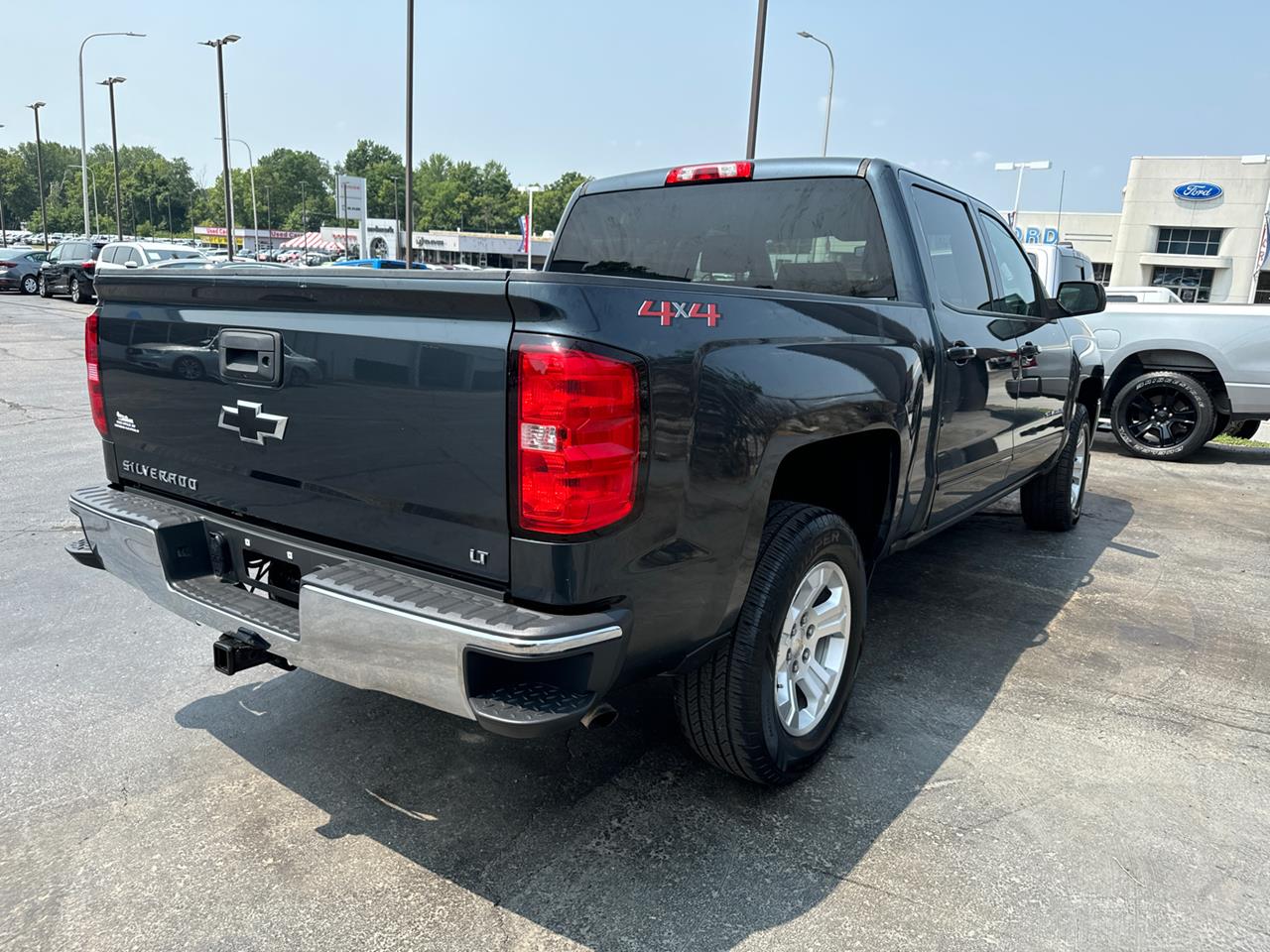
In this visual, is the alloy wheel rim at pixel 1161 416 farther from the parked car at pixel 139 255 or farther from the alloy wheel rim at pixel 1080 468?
the parked car at pixel 139 255

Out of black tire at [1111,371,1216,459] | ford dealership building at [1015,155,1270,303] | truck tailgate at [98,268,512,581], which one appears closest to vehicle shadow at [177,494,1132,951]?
truck tailgate at [98,268,512,581]

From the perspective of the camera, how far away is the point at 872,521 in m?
3.41

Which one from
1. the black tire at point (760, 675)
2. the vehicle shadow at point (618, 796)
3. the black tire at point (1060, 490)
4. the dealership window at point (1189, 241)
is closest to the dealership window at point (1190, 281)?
the dealership window at point (1189, 241)

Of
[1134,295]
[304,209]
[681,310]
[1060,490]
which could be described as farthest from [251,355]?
[304,209]

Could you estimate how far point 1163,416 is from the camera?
365 inches

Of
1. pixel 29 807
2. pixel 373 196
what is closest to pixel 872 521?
pixel 29 807

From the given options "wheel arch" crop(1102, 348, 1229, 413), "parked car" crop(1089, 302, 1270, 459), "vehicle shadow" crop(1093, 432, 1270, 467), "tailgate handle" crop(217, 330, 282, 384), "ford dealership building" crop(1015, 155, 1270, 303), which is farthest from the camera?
"ford dealership building" crop(1015, 155, 1270, 303)

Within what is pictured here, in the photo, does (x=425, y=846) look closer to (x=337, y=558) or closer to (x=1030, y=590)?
(x=337, y=558)

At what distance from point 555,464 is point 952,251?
2706 millimetres

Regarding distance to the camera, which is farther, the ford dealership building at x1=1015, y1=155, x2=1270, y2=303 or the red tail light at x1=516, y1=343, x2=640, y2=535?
the ford dealership building at x1=1015, y1=155, x2=1270, y2=303

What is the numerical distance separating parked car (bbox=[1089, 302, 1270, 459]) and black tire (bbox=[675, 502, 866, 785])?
769cm

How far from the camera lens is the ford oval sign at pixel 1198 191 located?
2066 inches

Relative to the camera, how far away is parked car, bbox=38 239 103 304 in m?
25.6

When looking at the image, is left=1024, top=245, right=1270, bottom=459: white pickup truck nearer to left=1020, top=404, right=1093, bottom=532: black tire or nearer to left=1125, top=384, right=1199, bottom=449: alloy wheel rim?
left=1125, top=384, right=1199, bottom=449: alloy wheel rim
